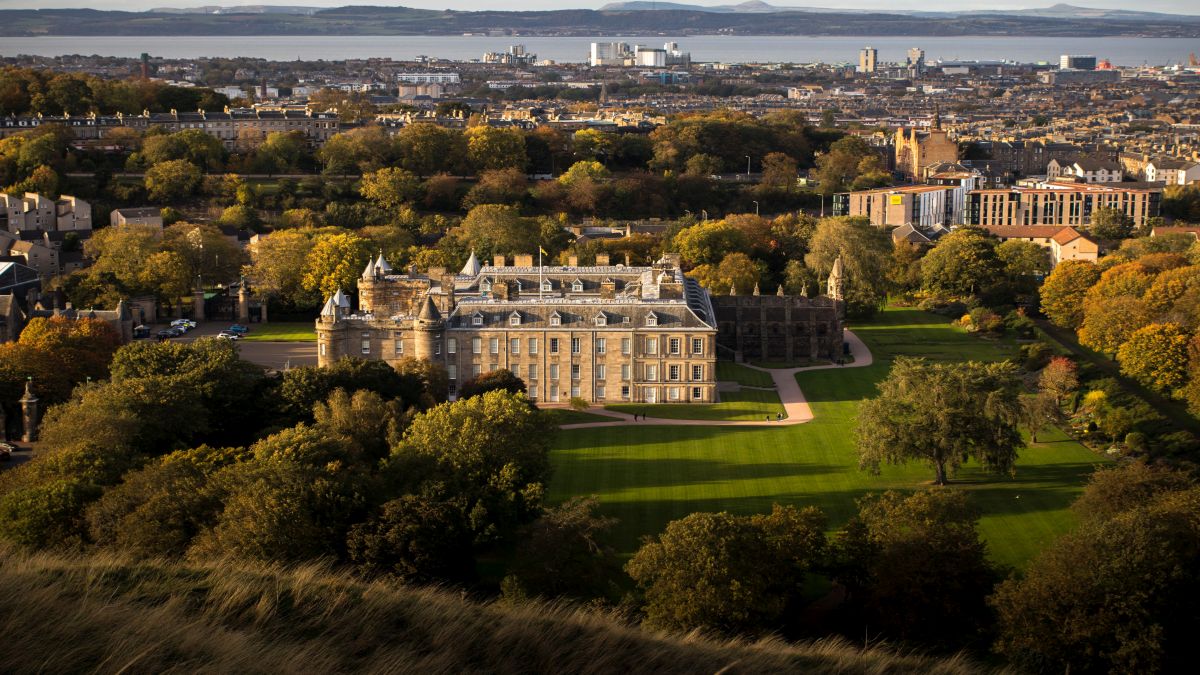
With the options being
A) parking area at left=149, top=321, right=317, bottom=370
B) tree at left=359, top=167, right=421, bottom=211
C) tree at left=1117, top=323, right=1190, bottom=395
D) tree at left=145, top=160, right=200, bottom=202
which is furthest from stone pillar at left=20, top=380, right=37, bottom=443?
tree at left=145, top=160, right=200, bottom=202

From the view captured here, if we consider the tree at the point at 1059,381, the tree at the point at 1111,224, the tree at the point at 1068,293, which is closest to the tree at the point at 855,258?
the tree at the point at 1068,293

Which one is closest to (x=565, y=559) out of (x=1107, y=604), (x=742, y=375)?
(x=1107, y=604)

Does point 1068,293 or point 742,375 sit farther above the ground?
point 1068,293

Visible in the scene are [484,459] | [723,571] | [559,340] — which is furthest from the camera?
[559,340]

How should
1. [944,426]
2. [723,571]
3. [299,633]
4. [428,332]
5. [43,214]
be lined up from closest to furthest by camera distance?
[299,633], [723,571], [944,426], [428,332], [43,214]

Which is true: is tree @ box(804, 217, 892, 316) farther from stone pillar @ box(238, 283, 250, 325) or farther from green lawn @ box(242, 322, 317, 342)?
stone pillar @ box(238, 283, 250, 325)

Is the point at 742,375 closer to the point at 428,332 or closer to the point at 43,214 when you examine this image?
the point at 428,332
